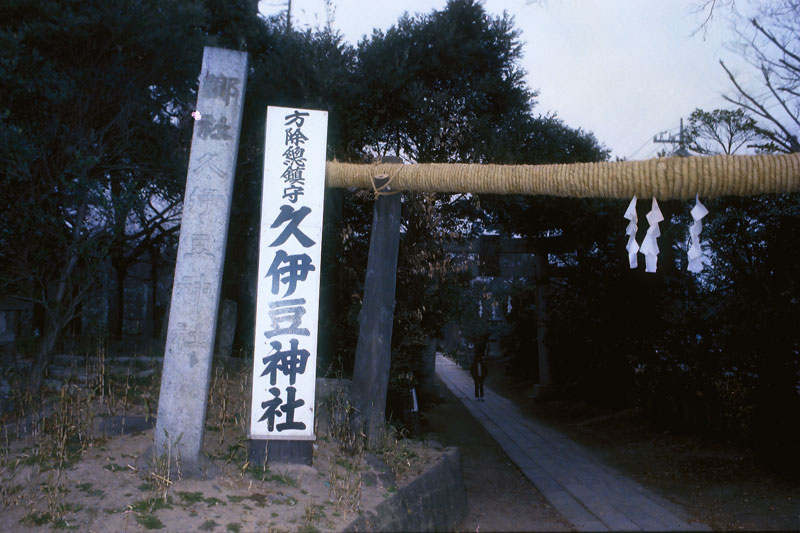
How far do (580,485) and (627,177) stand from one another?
18.0 feet

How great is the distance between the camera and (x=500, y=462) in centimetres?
1038

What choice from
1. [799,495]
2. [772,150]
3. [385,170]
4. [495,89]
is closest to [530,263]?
[495,89]

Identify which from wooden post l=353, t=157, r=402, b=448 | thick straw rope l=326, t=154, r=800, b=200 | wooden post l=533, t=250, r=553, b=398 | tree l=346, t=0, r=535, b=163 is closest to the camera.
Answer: thick straw rope l=326, t=154, r=800, b=200

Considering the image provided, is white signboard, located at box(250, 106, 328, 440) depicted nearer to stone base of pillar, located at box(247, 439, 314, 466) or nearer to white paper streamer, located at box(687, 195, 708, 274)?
stone base of pillar, located at box(247, 439, 314, 466)

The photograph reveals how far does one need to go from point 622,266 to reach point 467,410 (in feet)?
21.1

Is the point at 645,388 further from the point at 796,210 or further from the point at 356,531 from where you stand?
the point at 356,531

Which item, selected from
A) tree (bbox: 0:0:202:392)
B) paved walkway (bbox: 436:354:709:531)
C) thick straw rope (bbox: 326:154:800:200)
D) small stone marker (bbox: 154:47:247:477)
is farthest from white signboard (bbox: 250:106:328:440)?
paved walkway (bbox: 436:354:709:531)

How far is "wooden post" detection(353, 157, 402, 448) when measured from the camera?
5941 mm

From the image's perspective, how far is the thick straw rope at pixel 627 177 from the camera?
4348mm

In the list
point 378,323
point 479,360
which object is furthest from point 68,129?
point 479,360

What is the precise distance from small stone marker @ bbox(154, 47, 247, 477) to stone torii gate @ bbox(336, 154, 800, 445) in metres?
1.12

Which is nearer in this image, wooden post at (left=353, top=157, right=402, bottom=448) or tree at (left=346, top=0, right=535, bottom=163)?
wooden post at (left=353, top=157, right=402, bottom=448)

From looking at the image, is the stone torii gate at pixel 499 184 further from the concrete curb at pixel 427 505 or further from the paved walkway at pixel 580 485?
the paved walkway at pixel 580 485

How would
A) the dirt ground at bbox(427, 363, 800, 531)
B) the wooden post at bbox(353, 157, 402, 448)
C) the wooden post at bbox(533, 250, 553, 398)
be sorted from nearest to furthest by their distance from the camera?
the wooden post at bbox(353, 157, 402, 448) < the dirt ground at bbox(427, 363, 800, 531) < the wooden post at bbox(533, 250, 553, 398)
